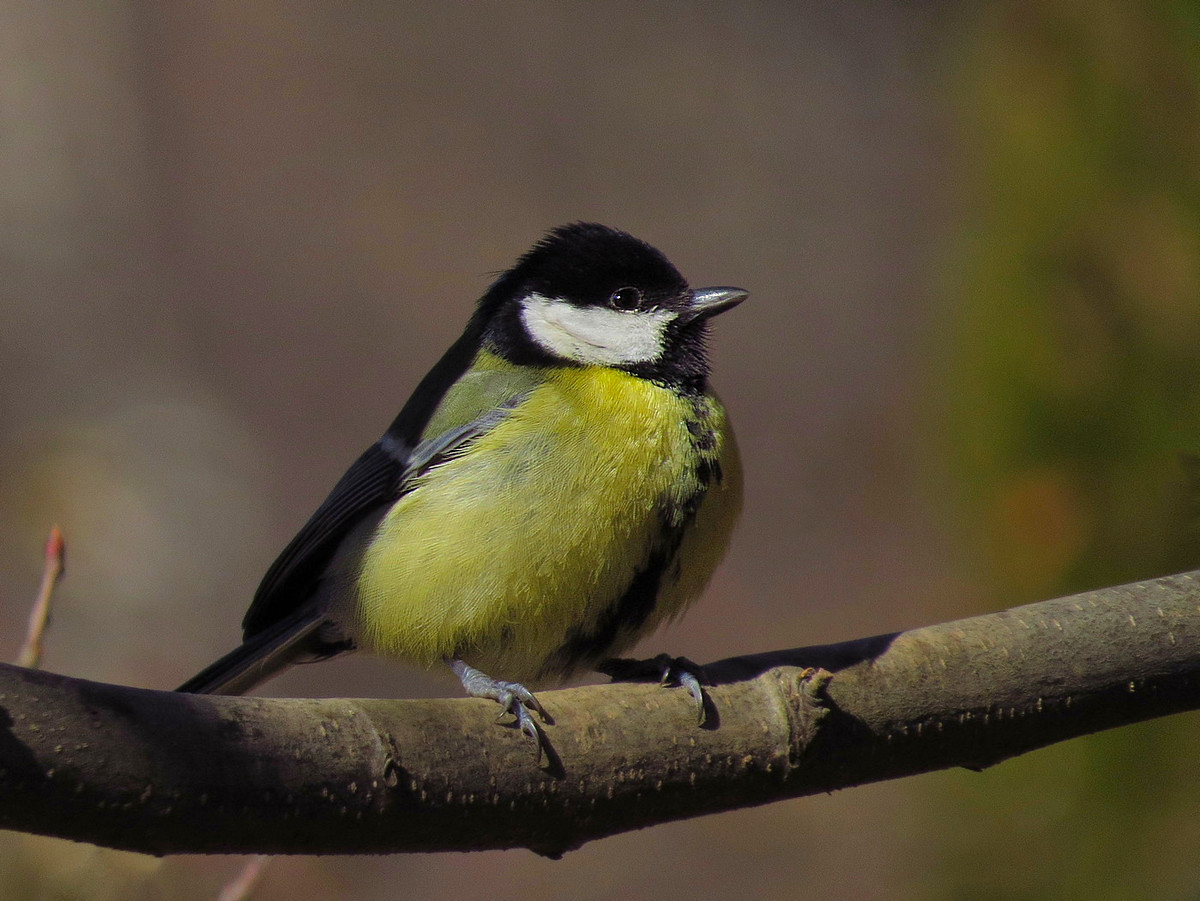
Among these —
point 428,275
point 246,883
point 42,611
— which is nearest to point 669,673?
point 246,883

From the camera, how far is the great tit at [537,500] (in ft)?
6.55

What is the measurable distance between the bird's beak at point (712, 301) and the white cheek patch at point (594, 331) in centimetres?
4

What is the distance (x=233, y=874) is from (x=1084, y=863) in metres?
2.33

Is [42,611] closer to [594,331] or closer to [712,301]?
[594,331]

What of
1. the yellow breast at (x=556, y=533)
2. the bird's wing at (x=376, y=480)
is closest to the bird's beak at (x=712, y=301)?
the yellow breast at (x=556, y=533)

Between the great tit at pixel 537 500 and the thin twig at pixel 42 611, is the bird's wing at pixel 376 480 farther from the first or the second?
the thin twig at pixel 42 611

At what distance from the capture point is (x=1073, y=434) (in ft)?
6.59

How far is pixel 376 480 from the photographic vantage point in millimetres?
2371

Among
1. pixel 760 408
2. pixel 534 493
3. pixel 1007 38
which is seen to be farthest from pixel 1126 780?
pixel 760 408

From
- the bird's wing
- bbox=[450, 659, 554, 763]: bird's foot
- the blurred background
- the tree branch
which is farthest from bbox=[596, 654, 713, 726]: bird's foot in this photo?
the blurred background

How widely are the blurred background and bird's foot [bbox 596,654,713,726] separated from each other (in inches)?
28.0

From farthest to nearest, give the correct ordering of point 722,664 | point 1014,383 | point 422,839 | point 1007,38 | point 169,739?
point 1007,38, point 1014,383, point 722,664, point 422,839, point 169,739

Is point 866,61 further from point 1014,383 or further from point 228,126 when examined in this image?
point 1014,383

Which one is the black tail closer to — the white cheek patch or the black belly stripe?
the black belly stripe
